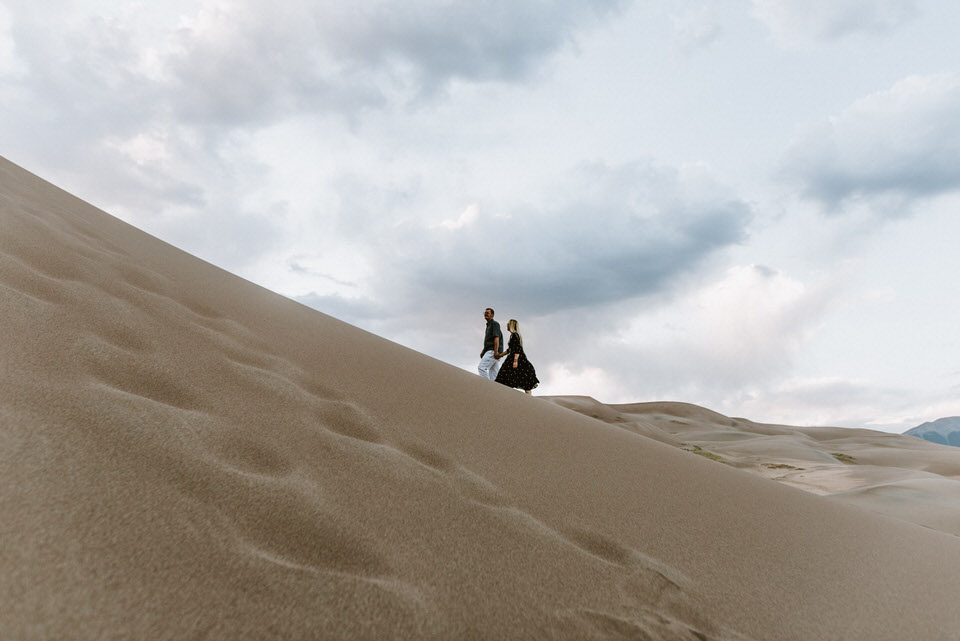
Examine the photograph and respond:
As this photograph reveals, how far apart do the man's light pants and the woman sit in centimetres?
20

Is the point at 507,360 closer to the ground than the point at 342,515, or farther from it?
farther from it

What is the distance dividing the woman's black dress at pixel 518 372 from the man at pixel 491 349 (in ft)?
0.60

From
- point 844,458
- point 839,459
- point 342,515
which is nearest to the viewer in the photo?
point 342,515

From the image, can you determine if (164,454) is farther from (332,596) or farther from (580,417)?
(580,417)

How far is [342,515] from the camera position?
3.98ft

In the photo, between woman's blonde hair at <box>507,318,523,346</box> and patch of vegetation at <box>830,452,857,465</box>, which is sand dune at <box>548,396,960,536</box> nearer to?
patch of vegetation at <box>830,452,857,465</box>

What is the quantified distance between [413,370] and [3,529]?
2.10m

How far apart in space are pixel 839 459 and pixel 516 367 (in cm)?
491

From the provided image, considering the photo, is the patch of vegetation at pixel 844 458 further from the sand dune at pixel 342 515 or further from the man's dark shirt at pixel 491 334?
the sand dune at pixel 342 515

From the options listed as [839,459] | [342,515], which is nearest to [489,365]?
[839,459]

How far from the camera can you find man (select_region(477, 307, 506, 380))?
8.35 metres

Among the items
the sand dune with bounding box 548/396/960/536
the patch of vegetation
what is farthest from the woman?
the patch of vegetation

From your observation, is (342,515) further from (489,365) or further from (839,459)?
(839,459)

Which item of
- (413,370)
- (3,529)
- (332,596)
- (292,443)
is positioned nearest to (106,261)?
(413,370)
